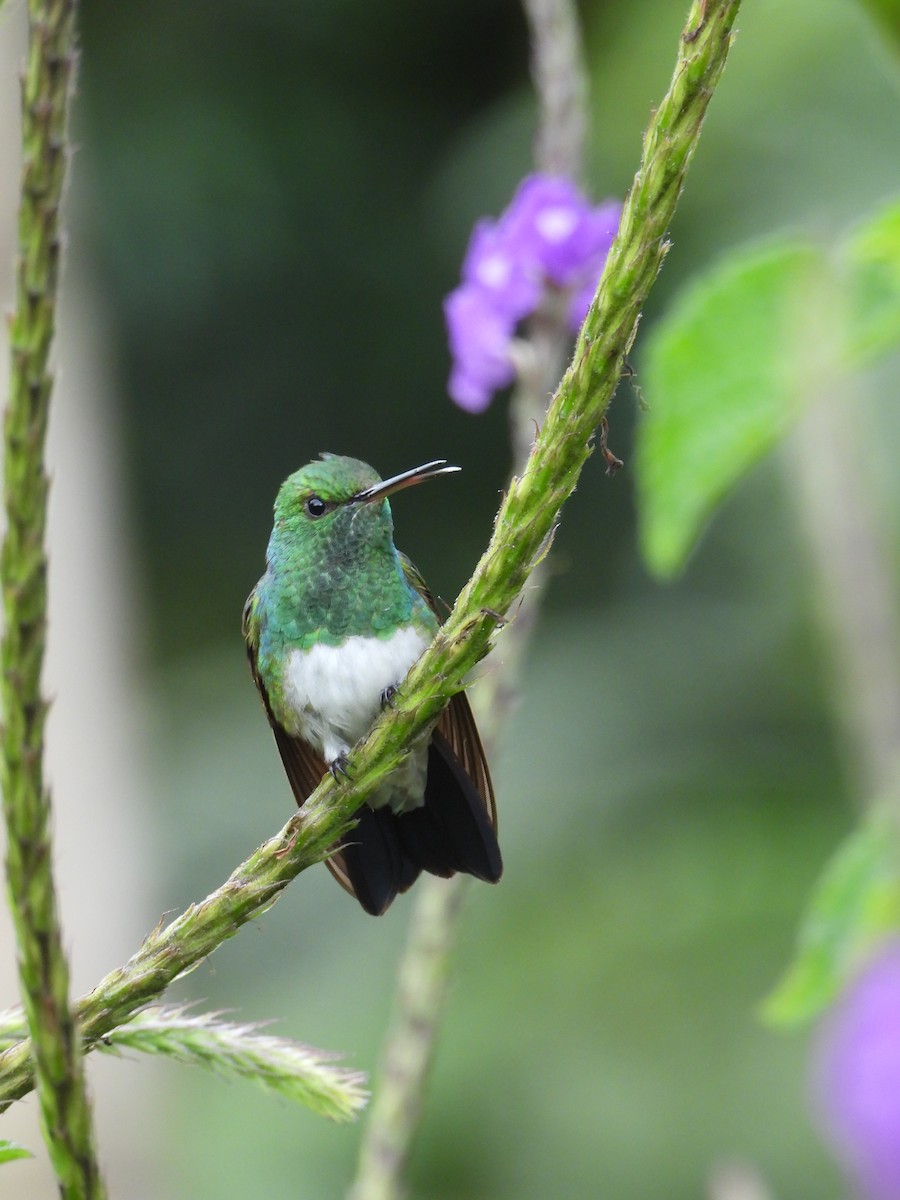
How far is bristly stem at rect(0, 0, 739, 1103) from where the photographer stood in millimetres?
1133

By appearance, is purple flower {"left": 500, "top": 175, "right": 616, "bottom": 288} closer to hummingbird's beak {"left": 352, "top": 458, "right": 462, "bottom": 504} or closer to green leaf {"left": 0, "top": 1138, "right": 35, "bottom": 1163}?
hummingbird's beak {"left": 352, "top": 458, "right": 462, "bottom": 504}

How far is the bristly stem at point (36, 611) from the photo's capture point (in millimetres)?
812

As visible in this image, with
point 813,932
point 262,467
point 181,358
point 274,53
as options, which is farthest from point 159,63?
point 813,932

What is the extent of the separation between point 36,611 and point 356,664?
5.63 ft

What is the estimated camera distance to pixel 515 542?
1.21 metres

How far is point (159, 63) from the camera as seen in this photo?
516 inches

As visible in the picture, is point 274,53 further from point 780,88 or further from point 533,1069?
point 533,1069

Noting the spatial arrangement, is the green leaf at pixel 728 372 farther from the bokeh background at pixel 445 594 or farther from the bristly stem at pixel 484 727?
the bokeh background at pixel 445 594

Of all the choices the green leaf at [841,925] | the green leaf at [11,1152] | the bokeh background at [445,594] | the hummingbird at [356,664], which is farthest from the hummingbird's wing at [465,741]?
the bokeh background at [445,594]

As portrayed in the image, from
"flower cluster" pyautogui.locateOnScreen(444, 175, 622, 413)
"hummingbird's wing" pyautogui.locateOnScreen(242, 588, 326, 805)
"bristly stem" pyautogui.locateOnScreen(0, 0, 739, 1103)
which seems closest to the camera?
"bristly stem" pyautogui.locateOnScreen(0, 0, 739, 1103)

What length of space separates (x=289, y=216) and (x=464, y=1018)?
7.12m

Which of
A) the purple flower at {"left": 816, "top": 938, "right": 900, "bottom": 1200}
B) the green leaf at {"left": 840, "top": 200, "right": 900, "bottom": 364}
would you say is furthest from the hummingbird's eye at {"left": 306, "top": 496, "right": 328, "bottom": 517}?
the purple flower at {"left": 816, "top": 938, "right": 900, "bottom": 1200}

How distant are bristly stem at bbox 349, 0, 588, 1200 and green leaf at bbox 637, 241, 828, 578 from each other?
190mm

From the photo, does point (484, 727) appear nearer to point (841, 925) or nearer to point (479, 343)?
point (841, 925)
